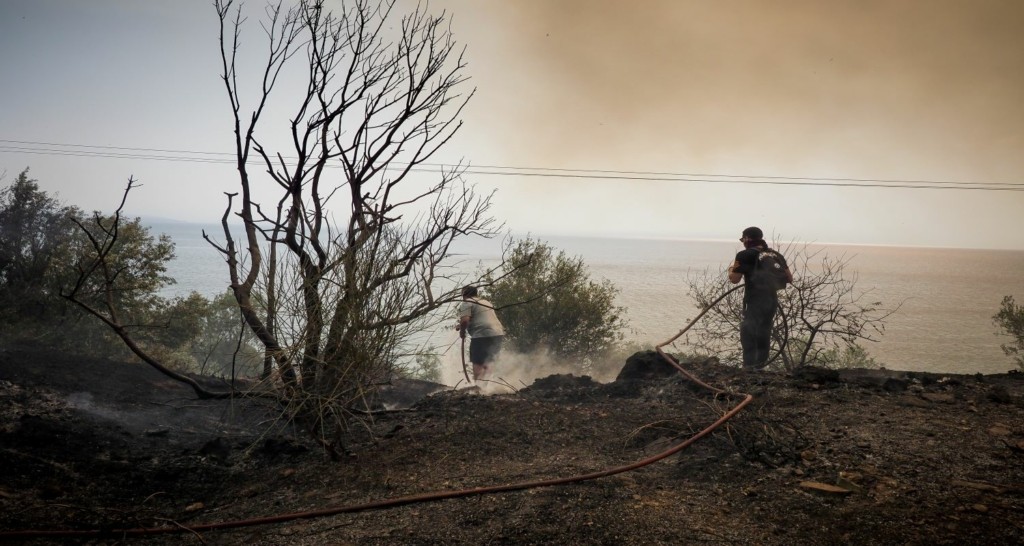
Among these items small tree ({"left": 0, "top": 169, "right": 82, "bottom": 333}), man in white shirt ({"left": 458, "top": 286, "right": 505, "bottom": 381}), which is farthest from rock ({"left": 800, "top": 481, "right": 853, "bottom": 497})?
small tree ({"left": 0, "top": 169, "right": 82, "bottom": 333})

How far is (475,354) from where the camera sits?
406 inches

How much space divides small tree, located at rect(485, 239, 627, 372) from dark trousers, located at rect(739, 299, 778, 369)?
27.1 feet

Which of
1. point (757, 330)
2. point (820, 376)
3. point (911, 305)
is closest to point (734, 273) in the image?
A: point (757, 330)

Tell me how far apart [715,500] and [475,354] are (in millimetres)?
6740

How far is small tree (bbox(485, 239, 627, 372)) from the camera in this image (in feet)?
56.5

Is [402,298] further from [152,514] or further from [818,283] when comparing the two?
[818,283]

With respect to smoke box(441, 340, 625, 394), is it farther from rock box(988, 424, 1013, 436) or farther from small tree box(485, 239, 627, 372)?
rock box(988, 424, 1013, 436)

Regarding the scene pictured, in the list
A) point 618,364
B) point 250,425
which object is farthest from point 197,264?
point 250,425

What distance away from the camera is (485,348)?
10.2m

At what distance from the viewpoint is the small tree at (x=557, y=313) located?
1722 centimetres

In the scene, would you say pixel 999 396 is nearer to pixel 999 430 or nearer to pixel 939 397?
pixel 939 397

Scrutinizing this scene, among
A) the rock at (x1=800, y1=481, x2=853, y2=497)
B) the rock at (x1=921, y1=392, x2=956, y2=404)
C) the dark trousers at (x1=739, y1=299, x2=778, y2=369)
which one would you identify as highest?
the dark trousers at (x1=739, y1=299, x2=778, y2=369)

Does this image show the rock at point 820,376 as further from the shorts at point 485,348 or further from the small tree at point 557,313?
the small tree at point 557,313

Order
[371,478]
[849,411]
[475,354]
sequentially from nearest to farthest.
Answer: [371,478]
[849,411]
[475,354]
